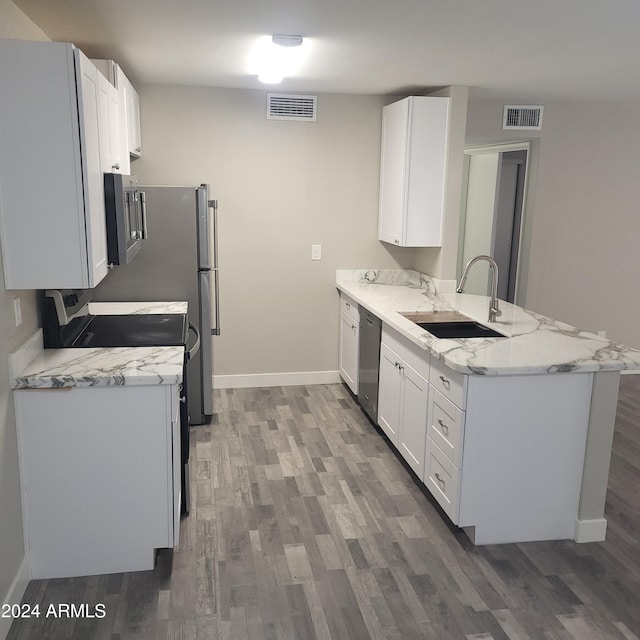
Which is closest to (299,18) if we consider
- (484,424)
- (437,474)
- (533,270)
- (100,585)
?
(484,424)

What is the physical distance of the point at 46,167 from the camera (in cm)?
233

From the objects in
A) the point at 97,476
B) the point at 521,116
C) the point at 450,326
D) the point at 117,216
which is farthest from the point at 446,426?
the point at 521,116

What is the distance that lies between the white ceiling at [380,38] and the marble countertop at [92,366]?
145cm

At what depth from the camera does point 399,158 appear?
4.61m

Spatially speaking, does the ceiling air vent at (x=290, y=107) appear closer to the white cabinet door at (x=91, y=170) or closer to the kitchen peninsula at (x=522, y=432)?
the white cabinet door at (x=91, y=170)

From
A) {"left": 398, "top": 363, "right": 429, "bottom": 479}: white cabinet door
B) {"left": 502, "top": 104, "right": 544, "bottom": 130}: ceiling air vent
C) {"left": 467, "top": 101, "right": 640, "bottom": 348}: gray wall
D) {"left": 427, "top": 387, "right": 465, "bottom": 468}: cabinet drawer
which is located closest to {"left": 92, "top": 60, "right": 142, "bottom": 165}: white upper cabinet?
{"left": 398, "top": 363, "right": 429, "bottom": 479}: white cabinet door

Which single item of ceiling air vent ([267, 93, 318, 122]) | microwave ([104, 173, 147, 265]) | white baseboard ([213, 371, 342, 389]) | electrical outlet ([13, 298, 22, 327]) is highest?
ceiling air vent ([267, 93, 318, 122])

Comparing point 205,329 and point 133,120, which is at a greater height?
point 133,120

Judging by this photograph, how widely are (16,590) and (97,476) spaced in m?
0.50

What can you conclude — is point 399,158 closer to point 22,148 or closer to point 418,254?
point 418,254

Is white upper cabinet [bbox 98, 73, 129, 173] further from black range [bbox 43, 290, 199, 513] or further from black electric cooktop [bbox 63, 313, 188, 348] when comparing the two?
black electric cooktop [bbox 63, 313, 188, 348]

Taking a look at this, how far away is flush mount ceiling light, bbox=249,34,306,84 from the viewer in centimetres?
308

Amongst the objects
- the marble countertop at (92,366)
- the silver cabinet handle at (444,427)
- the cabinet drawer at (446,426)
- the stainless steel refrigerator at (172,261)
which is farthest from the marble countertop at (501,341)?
the marble countertop at (92,366)

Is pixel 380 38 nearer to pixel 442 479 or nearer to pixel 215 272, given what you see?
pixel 215 272
